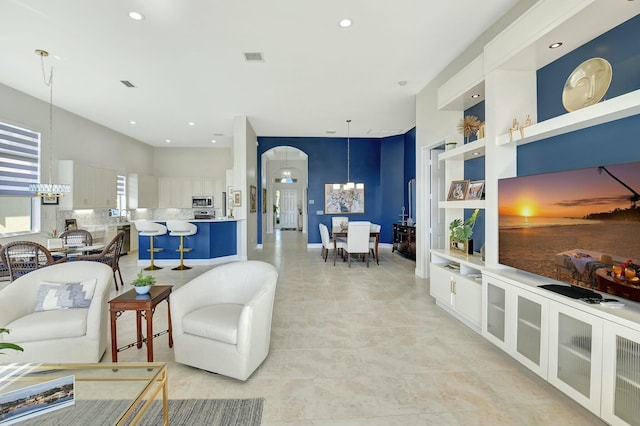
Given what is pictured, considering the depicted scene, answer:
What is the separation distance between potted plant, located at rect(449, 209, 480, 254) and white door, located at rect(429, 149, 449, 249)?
56.3 inches

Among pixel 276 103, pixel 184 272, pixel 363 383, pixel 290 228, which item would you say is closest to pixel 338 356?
pixel 363 383

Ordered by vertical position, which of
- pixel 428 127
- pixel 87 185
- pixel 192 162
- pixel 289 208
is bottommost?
pixel 289 208

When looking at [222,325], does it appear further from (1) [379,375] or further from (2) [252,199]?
(2) [252,199]

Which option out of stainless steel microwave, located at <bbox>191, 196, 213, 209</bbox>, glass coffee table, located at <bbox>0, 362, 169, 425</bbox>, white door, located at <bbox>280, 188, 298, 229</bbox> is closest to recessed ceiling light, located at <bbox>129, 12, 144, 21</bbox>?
glass coffee table, located at <bbox>0, 362, 169, 425</bbox>

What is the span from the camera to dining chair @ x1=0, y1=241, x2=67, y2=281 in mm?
3486

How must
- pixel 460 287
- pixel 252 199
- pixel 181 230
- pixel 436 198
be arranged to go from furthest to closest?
pixel 252 199 → pixel 181 230 → pixel 436 198 → pixel 460 287

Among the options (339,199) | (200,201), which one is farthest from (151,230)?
(339,199)

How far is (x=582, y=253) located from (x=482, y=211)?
5.32 ft

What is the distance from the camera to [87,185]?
6680mm

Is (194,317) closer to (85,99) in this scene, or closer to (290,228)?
(85,99)

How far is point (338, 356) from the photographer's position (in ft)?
8.68

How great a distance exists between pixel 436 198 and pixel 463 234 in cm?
195

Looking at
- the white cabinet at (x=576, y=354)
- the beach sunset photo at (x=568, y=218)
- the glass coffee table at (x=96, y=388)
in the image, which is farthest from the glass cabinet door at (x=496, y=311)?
the glass coffee table at (x=96, y=388)

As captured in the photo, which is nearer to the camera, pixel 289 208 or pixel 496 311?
pixel 496 311
